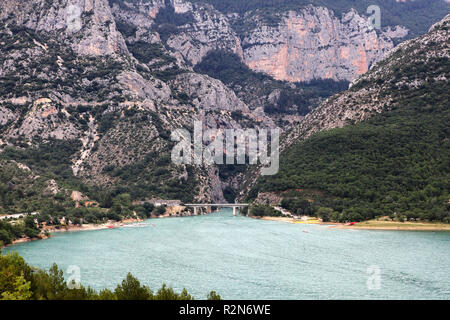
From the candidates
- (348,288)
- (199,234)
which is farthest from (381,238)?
(348,288)

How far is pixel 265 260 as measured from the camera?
70.9 metres

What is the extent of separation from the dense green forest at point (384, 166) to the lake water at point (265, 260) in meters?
14.3

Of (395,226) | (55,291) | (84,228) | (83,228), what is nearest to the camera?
(55,291)

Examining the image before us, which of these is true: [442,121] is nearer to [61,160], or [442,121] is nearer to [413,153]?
[413,153]

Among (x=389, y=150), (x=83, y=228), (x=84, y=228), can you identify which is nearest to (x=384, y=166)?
(x=389, y=150)

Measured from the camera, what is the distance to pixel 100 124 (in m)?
187

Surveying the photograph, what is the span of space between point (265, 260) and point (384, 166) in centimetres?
6471

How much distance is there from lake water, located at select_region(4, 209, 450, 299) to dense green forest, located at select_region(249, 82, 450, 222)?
14257 mm

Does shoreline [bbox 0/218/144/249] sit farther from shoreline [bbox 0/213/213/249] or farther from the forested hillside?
the forested hillside

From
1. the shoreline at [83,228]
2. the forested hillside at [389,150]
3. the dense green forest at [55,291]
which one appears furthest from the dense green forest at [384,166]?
the dense green forest at [55,291]

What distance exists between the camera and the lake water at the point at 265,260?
5397 cm

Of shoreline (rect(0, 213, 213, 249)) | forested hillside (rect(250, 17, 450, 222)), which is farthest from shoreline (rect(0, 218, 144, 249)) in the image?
forested hillside (rect(250, 17, 450, 222))

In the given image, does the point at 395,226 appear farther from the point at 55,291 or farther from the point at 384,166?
the point at 55,291

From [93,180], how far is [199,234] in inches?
2833
